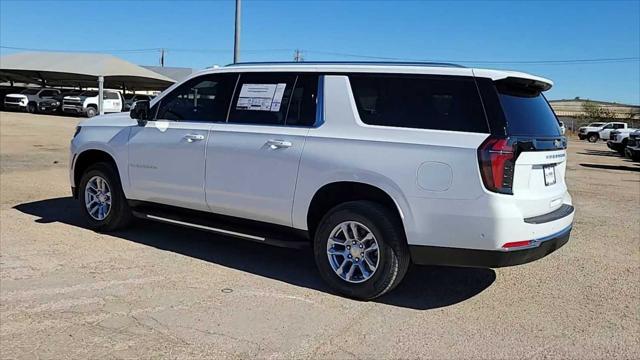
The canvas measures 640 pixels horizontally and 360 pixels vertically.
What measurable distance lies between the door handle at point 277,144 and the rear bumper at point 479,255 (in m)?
1.42

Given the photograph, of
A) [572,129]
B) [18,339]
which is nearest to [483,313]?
[18,339]

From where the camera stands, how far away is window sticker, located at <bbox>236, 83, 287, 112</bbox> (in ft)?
17.6

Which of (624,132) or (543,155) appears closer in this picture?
(543,155)

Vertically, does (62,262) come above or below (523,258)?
below

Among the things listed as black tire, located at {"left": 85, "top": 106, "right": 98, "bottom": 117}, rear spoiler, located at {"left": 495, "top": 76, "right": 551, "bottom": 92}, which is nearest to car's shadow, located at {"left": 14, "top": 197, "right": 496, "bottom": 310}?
rear spoiler, located at {"left": 495, "top": 76, "right": 551, "bottom": 92}

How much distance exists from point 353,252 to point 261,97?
1732mm

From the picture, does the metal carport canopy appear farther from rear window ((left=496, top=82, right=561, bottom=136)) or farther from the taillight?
the taillight

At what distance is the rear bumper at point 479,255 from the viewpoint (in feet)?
14.1

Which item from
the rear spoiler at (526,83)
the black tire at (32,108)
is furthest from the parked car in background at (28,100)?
the rear spoiler at (526,83)

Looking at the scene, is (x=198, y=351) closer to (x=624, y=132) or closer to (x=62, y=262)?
(x=62, y=262)

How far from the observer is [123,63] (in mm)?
47219

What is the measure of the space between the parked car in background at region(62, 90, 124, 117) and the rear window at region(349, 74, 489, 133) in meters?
36.8

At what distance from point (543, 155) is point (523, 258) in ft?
2.72

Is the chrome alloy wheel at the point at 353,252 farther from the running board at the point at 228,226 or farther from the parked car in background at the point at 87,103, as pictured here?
the parked car in background at the point at 87,103
